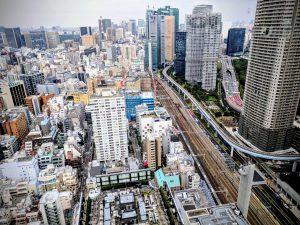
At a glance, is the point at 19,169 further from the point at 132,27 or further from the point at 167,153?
the point at 132,27

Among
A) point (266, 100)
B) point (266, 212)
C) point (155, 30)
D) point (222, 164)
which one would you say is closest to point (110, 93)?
point (222, 164)

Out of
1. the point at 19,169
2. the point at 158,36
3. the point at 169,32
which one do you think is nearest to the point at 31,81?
the point at 19,169

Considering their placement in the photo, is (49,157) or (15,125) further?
(15,125)

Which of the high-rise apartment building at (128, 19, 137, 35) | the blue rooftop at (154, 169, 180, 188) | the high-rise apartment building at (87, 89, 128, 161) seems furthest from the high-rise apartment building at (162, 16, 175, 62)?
Result: the blue rooftop at (154, 169, 180, 188)

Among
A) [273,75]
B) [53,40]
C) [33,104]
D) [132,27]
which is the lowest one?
[33,104]

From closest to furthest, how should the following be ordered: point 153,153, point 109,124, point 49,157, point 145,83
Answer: point 49,157, point 153,153, point 109,124, point 145,83

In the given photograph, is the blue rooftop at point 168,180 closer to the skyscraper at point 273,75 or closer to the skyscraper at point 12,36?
the skyscraper at point 273,75
